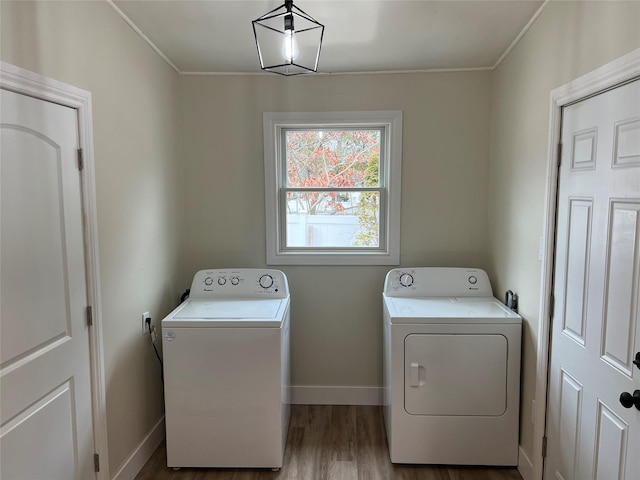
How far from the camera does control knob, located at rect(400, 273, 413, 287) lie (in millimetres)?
2637

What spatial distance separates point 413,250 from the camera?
9.20 ft

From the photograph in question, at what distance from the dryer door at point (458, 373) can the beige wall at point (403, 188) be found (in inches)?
28.1

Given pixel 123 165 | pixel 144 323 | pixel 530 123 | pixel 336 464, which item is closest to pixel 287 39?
pixel 123 165

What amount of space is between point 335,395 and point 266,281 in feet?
3.41

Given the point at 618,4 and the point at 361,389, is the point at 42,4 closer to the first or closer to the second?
the point at 618,4

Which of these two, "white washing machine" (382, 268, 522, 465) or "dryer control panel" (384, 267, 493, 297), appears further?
"dryer control panel" (384, 267, 493, 297)

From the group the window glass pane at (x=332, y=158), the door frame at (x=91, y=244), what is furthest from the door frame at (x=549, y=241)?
the door frame at (x=91, y=244)

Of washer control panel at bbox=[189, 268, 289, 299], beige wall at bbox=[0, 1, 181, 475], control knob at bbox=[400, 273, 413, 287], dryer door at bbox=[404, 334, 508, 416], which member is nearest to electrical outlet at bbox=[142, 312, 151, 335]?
beige wall at bbox=[0, 1, 181, 475]

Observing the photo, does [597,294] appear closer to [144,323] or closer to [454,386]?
[454,386]

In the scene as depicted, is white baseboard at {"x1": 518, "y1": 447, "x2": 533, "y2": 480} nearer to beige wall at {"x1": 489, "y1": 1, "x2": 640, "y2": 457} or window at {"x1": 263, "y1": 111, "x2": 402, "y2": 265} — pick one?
beige wall at {"x1": 489, "y1": 1, "x2": 640, "y2": 457}

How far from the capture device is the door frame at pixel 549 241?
160 centimetres

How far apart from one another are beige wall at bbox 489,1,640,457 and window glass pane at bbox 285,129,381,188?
84 cm

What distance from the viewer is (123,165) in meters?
2.01

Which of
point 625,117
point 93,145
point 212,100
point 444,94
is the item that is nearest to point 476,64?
point 444,94
